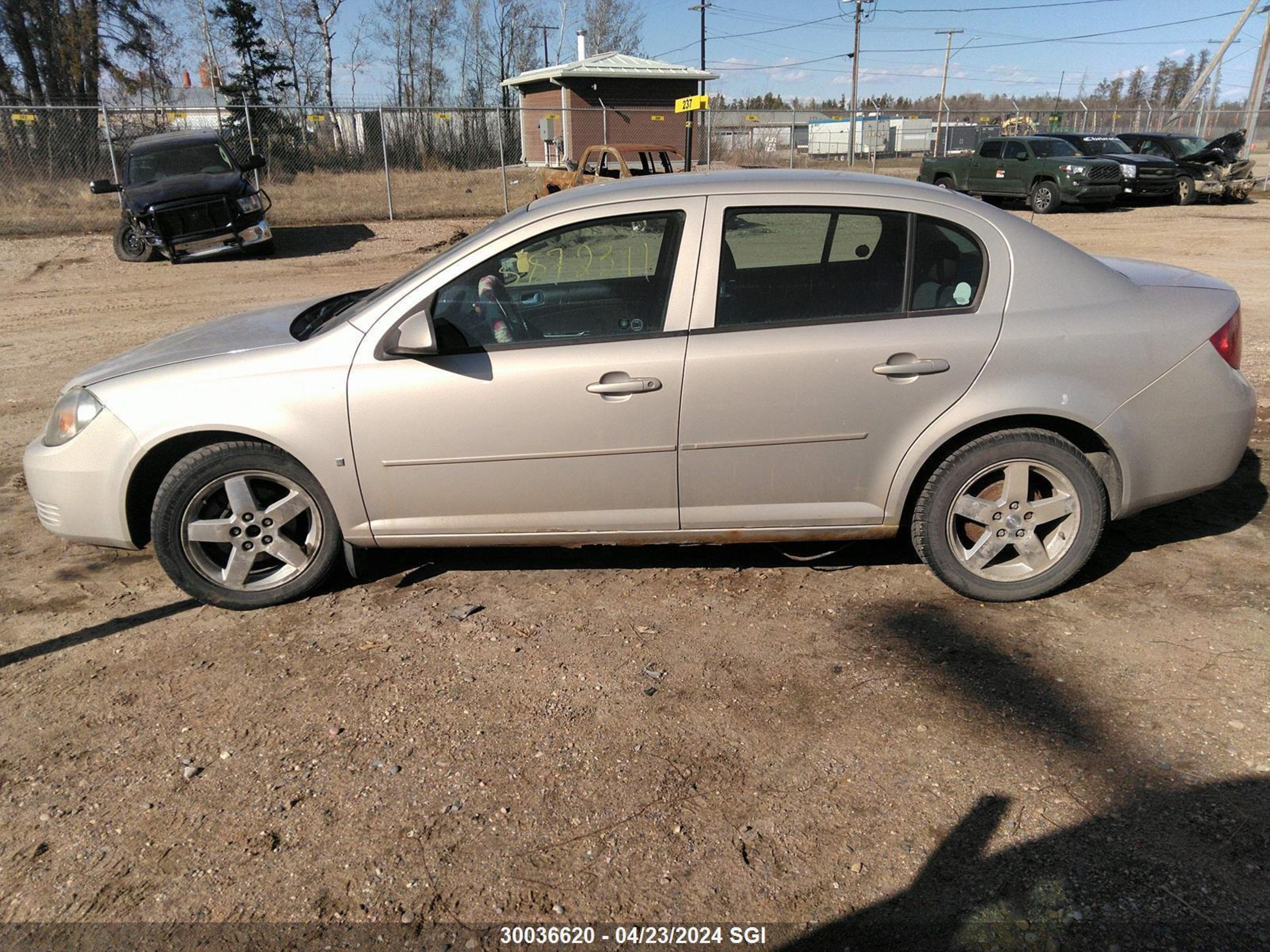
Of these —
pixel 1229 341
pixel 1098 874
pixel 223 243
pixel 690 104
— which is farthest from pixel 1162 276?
pixel 223 243

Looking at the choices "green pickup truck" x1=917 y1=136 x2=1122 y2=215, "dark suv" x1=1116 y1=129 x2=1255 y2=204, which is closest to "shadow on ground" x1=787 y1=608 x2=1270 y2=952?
"green pickup truck" x1=917 y1=136 x2=1122 y2=215

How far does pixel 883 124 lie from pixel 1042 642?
230 feet

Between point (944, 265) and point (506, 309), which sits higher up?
point (944, 265)

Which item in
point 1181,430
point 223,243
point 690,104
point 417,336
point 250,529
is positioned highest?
point 690,104

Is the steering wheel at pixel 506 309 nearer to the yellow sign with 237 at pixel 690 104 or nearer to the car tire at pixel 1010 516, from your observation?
the car tire at pixel 1010 516

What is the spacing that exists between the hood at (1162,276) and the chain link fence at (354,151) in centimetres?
1012

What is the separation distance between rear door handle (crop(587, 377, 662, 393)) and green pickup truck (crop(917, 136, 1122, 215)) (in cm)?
1959

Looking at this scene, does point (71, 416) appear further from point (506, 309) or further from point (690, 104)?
point (690, 104)

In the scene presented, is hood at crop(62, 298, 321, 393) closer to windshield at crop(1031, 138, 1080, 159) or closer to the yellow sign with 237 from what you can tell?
the yellow sign with 237

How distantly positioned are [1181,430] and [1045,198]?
2131cm

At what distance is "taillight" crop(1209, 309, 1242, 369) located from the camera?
3.76 meters

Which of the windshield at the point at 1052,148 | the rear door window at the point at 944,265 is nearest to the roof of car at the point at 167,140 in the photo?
the rear door window at the point at 944,265

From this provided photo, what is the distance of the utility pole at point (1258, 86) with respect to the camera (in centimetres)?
2816

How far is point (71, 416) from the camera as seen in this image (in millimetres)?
3865
